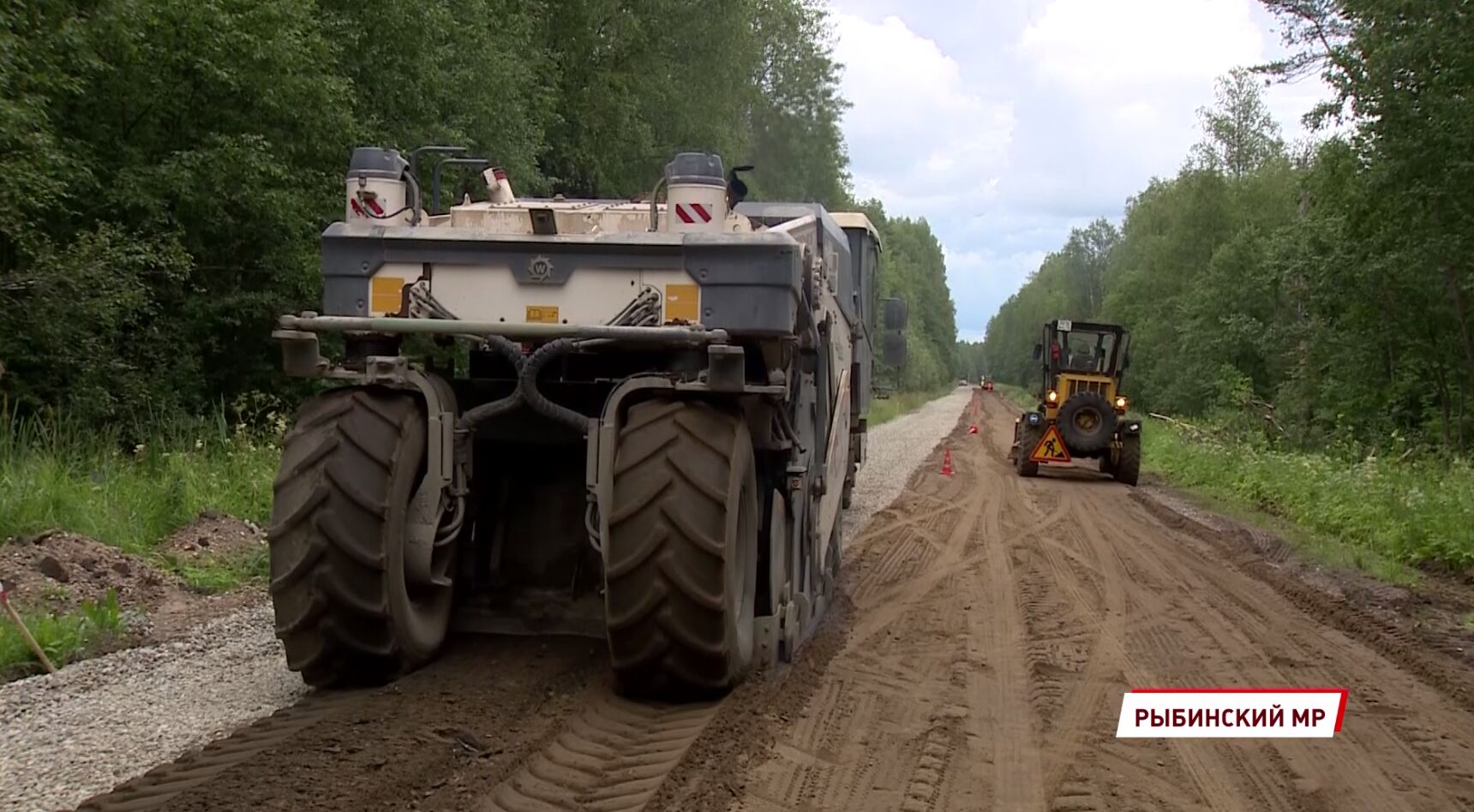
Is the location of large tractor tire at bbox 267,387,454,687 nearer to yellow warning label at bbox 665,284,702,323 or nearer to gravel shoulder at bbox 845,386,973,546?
yellow warning label at bbox 665,284,702,323

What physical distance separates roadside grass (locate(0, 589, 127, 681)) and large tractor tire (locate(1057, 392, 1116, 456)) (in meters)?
15.6

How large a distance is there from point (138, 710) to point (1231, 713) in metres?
5.03

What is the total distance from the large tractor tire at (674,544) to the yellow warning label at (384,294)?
124cm

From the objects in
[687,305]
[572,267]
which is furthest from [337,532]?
[687,305]

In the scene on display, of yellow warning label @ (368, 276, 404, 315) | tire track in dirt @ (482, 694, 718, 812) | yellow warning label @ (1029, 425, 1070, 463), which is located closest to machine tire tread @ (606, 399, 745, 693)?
tire track in dirt @ (482, 694, 718, 812)

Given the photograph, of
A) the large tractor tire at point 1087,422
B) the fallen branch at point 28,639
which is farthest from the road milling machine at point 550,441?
the large tractor tire at point 1087,422

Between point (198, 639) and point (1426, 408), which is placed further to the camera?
point (1426, 408)

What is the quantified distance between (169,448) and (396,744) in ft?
27.7

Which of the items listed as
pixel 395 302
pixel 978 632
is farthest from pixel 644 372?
pixel 978 632

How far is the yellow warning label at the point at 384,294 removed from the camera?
217 inches

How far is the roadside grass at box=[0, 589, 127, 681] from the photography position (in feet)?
19.5

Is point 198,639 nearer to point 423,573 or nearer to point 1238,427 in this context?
point 423,573

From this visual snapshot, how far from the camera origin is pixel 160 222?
12.9 metres

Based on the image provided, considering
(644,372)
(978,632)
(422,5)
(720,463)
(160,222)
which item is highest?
(422,5)
